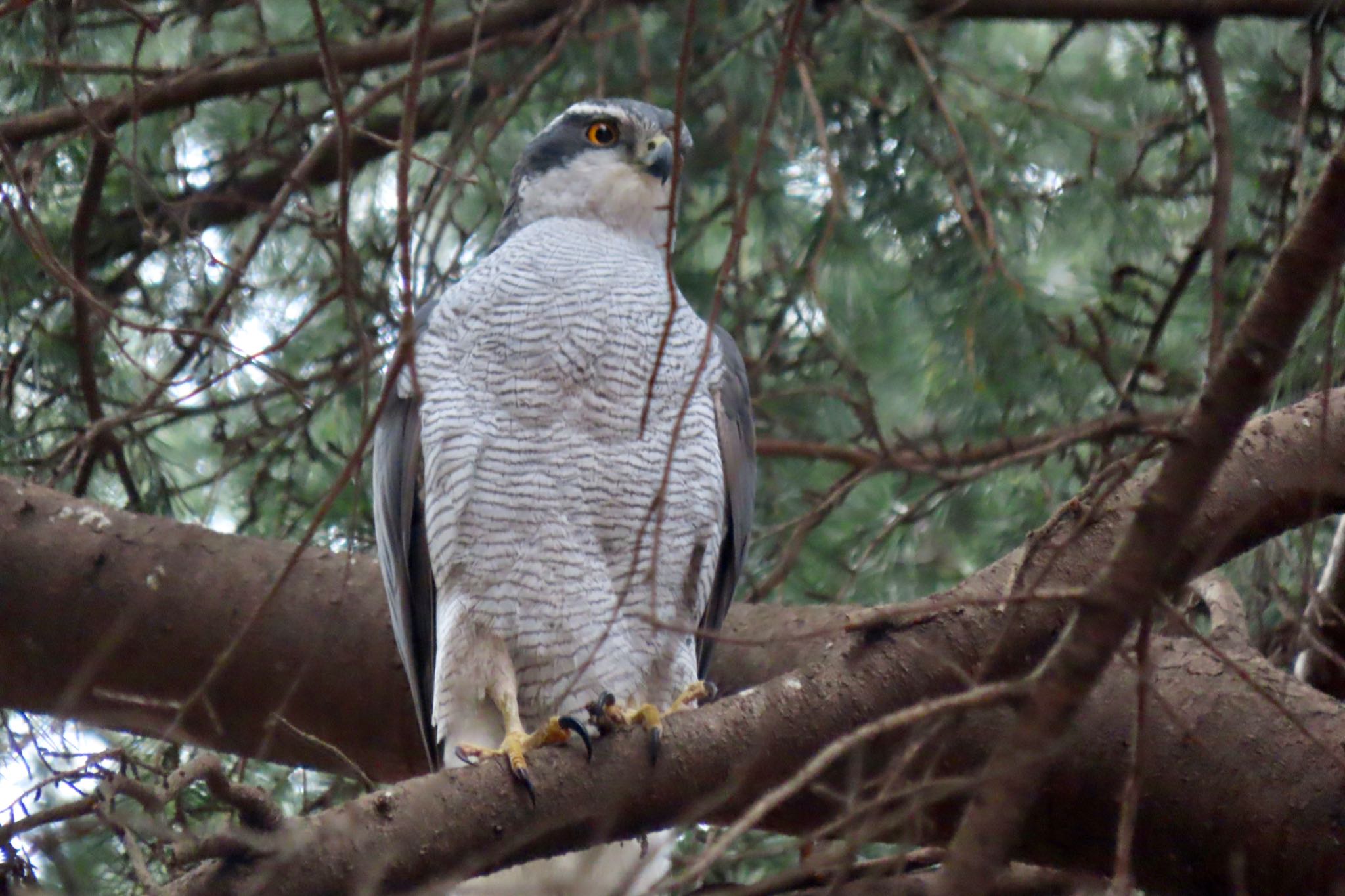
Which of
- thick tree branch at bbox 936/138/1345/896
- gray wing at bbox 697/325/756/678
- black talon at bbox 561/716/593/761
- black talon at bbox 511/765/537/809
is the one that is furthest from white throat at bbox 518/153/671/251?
thick tree branch at bbox 936/138/1345/896

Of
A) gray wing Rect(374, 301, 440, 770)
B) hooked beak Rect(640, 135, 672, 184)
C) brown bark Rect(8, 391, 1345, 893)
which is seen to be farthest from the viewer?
hooked beak Rect(640, 135, 672, 184)

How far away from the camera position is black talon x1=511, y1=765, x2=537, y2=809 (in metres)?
2.31

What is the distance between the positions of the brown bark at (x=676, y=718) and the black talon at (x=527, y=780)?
17mm

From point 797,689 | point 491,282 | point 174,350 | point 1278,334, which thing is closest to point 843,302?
point 491,282

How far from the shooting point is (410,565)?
3439 mm

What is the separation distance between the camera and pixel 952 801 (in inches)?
113

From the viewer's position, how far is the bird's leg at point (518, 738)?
2.35m

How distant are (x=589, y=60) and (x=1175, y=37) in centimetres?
196

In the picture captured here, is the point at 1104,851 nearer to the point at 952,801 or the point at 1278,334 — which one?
the point at 952,801

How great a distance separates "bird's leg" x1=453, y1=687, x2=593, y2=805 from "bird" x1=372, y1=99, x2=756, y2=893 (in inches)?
0.6

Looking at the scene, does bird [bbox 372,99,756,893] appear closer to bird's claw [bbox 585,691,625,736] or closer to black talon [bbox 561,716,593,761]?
bird's claw [bbox 585,691,625,736]

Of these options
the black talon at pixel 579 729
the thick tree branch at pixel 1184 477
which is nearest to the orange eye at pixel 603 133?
the black talon at pixel 579 729

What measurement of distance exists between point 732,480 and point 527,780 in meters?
1.35

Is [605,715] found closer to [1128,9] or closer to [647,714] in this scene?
[647,714]
